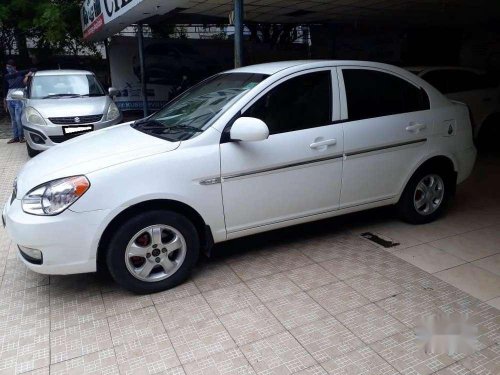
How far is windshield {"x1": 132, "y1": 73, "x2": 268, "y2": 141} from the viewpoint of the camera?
3438 mm

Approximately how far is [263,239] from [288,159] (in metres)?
1.05

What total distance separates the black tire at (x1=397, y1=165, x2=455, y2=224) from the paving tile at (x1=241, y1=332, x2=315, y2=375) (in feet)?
7.22

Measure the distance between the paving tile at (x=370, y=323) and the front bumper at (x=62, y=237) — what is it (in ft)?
5.91

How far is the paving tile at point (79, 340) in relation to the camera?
8.74 ft

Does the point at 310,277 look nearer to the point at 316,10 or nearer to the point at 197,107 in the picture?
the point at 197,107

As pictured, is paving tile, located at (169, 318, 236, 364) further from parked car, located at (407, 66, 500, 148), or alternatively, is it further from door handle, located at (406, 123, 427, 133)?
parked car, located at (407, 66, 500, 148)

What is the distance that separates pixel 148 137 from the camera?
3477 mm

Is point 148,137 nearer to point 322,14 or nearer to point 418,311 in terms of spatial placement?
point 418,311

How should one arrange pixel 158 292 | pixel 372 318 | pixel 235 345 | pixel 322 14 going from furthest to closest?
pixel 322 14 → pixel 158 292 → pixel 372 318 → pixel 235 345

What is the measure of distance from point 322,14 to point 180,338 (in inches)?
324

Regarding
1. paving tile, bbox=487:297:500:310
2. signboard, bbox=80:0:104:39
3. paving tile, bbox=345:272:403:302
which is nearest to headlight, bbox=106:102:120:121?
signboard, bbox=80:0:104:39

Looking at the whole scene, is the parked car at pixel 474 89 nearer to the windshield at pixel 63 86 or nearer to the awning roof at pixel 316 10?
the awning roof at pixel 316 10

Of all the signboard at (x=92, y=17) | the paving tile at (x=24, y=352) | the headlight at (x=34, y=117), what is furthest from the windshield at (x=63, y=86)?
the paving tile at (x=24, y=352)

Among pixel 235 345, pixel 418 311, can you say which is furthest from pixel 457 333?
pixel 235 345
